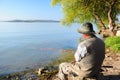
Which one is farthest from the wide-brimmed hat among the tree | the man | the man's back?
the tree

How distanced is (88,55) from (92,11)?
18662 mm

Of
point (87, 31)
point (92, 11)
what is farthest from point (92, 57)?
point (92, 11)

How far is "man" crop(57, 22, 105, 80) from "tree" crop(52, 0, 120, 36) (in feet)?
51.8

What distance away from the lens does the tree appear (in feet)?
79.3

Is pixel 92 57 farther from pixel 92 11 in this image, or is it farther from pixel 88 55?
pixel 92 11

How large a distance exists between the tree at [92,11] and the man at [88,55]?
15792 millimetres

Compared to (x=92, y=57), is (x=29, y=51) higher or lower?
lower

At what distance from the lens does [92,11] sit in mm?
25328

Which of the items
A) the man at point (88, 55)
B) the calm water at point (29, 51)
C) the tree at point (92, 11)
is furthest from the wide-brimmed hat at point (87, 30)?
the tree at point (92, 11)

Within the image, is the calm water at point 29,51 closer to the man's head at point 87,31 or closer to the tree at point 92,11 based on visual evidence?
the tree at point 92,11

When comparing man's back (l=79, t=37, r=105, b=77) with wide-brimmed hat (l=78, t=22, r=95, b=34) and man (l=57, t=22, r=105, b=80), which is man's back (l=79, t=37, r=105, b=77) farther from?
wide-brimmed hat (l=78, t=22, r=95, b=34)

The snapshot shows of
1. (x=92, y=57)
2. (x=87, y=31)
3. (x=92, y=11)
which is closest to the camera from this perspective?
(x=87, y=31)

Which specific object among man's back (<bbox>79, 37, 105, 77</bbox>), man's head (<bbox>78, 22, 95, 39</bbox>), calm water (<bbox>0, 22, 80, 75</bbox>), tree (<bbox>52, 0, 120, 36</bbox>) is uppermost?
tree (<bbox>52, 0, 120, 36</bbox>)

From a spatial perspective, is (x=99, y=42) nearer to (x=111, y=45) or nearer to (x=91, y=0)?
(x=111, y=45)
